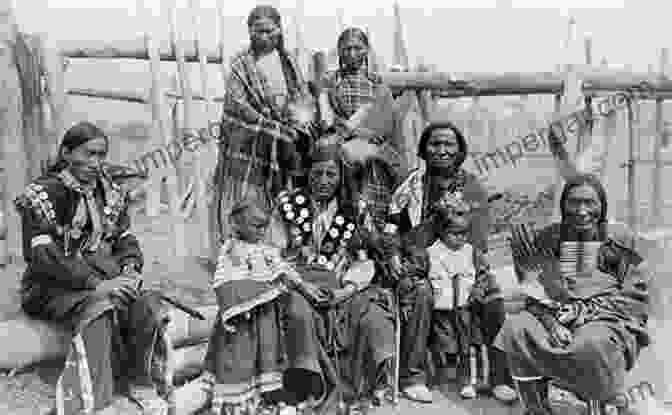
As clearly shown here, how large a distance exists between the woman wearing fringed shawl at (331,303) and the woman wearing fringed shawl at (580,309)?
0.66 m

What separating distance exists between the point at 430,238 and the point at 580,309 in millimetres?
961

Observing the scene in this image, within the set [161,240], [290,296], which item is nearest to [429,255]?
[290,296]

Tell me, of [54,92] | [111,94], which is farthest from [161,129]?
[111,94]

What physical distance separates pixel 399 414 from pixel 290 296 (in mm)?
839

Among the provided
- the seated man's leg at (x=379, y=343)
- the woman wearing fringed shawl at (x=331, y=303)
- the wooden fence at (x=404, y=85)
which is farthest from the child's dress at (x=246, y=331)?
the wooden fence at (x=404, y=85)

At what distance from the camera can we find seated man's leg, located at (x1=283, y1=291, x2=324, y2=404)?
9.89 feet

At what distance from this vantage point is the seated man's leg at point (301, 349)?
119 inches

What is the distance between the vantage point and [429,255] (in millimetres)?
3498

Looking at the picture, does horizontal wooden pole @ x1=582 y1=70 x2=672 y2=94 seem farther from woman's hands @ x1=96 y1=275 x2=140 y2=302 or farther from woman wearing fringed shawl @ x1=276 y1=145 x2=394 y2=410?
woman's hands @ x1=96 y1=275 x2=140 y2=302

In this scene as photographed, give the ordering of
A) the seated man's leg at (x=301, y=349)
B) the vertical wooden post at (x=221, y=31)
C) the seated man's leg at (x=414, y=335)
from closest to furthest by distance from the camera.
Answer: the seated man's leg at (x=301, y=349)
the seated man's leg at (x=414, y=335)
the vertical wooden post at (x=221, y=31)

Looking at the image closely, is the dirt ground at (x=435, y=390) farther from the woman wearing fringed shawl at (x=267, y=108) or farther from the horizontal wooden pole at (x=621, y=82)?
the horizontal wooden pole at (x=621, y=82)

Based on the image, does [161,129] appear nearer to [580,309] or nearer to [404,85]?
[404,85]

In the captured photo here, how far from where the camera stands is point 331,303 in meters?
3.24

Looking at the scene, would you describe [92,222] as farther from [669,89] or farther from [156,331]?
[669,89]
